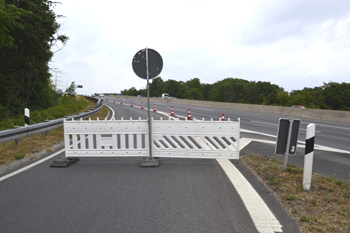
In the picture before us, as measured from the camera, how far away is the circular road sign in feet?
20.9

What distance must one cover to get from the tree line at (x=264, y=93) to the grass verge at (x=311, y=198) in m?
73.9

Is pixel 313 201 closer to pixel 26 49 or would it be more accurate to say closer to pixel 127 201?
pixel 127 201

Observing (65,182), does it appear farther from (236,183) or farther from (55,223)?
(236,183)

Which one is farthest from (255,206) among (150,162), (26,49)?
(26,49)

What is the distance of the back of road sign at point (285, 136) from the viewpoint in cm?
530

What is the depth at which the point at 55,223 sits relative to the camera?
11.0 feet

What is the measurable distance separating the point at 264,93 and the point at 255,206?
4581 inches

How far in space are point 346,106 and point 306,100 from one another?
1422cm

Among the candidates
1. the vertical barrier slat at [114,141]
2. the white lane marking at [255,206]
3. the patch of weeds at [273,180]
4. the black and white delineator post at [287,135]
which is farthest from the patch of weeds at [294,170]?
the vertical barrier slat at [114,141]

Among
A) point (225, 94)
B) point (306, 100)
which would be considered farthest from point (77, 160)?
point (225, 94)

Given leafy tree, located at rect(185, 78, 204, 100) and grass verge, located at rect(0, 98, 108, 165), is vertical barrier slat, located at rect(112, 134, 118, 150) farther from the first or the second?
leafy tree, located at rect(185, 78, 204, 100)

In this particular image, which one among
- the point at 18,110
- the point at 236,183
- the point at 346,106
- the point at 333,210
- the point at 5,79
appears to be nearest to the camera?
the point at 333,210

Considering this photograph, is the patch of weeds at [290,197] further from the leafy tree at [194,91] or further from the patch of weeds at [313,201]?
the leafy tree at [194,91]

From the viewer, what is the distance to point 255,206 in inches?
150
